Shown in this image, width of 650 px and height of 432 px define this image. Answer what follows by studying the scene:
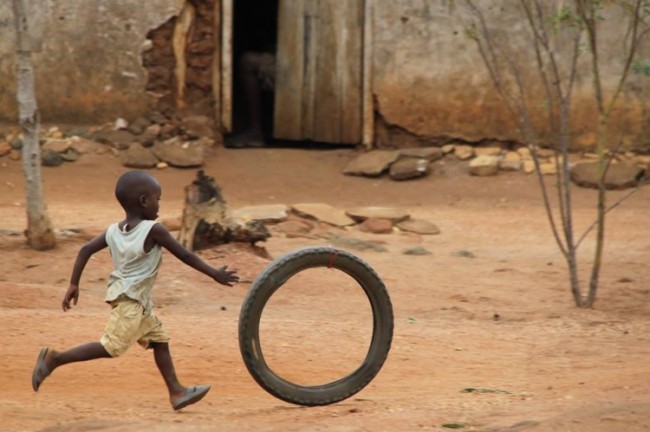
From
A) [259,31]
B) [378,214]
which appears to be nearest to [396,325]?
[378,214]

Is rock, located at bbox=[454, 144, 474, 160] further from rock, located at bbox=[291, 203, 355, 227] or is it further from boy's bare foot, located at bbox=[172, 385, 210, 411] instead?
boy's bare foot, located at bbox=[172, 385, 210, 411]

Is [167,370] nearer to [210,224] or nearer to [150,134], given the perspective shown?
[210,224]

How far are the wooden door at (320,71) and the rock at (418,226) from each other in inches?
Result: 110

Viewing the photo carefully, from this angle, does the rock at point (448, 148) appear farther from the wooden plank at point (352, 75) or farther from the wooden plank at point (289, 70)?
the wooden plank at point (289, 70)

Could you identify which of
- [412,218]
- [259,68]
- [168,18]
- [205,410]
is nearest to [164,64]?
[168,18]

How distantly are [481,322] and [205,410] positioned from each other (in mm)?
2700

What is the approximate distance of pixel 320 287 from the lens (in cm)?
776

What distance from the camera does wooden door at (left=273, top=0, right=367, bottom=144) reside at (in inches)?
501

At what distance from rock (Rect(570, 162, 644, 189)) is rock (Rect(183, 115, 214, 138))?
3930mm

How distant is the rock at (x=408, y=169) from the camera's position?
12.0m

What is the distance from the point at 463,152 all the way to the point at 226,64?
2.78 meters

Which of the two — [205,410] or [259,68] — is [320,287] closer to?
[205,410]

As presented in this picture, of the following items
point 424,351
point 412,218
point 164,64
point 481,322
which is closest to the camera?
point 424,351

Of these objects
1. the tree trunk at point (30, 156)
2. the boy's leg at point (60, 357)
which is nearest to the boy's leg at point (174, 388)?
the boy's leg at point (60, 357)
